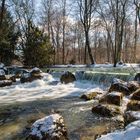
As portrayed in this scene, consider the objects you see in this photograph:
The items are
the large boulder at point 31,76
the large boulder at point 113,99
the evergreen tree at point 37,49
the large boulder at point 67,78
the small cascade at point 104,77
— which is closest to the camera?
the large boulder at point 113,99

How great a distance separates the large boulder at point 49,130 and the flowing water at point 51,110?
2.06 ft

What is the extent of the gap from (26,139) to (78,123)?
7.26 feet

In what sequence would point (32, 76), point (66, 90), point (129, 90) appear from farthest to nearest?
1. point (32, 76)
2. point (66, 90)
3. point (129, 90)

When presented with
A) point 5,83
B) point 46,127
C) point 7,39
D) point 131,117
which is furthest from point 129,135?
point 7,39

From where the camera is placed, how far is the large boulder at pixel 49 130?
23.8 ft

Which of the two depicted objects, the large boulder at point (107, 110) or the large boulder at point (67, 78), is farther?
the large boulder at point (67, 78)

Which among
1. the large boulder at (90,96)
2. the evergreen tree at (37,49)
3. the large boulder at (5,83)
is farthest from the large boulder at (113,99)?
the evergreen tree at (37,49)

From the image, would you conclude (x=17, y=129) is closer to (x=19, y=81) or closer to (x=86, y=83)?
(x=86, y=83)

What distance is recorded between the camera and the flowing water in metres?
8.68

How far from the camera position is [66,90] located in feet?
57.6

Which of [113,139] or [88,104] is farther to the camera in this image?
[88,104]

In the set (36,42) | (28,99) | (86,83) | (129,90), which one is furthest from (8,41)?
(129,90)

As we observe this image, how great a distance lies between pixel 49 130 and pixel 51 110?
170 inches

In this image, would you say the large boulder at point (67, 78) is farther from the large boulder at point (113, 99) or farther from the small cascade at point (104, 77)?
the large boulder at point (113, 99)
